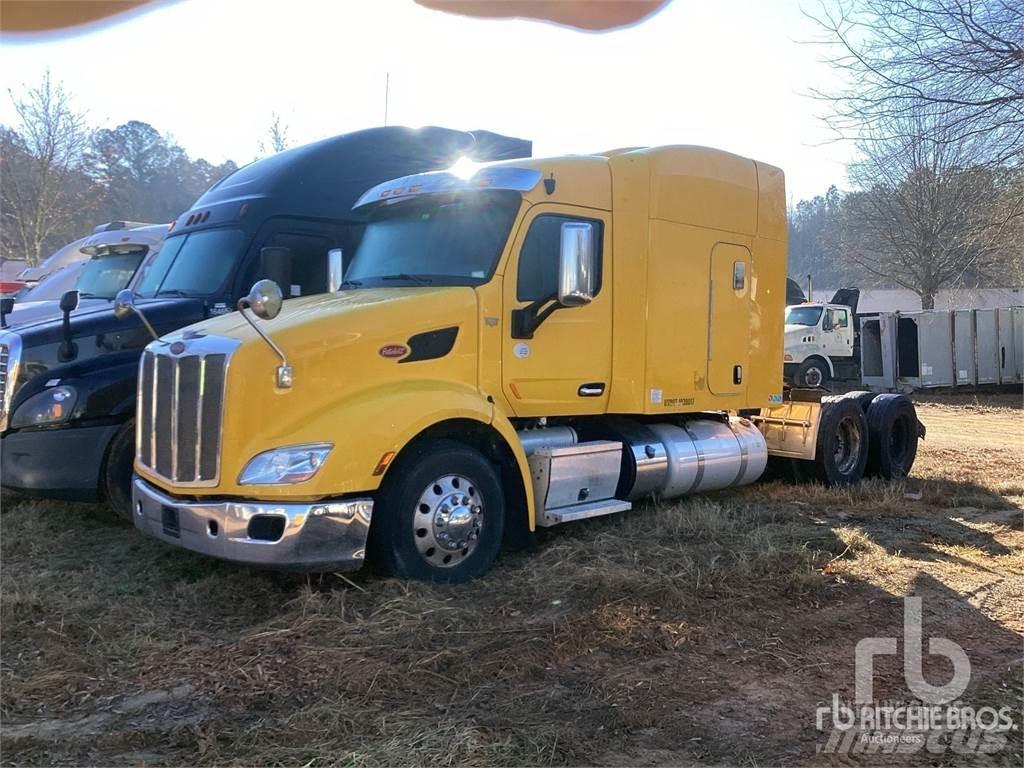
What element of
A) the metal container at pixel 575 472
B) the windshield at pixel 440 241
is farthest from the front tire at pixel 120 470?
the metal container at pixel 575 472

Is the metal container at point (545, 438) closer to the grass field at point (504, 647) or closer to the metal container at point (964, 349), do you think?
the grass field at point (504, 647)

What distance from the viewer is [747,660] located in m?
3.95

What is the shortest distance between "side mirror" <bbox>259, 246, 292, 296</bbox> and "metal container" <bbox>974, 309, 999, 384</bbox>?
19.3 m

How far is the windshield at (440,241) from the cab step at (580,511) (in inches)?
68.1

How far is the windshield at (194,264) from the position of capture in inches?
281

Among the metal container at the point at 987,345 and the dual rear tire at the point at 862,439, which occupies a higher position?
the metal container at the point at 987,345

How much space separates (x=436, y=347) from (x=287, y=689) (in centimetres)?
236

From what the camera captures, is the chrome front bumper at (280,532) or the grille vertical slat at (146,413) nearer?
the chrome front bumper at (280,532)

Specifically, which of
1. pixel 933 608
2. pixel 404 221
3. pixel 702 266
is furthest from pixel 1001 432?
pixel 404 221

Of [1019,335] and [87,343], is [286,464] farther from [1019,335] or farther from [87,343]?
[1019,335]

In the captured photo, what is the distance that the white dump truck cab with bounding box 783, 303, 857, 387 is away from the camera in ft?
66.2

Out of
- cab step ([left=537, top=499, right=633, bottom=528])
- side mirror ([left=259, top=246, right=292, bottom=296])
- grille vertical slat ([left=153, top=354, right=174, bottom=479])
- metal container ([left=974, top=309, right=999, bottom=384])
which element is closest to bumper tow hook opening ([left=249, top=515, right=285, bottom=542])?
grille vertical slat ([left=153, top=354, right=174, bottom=479])

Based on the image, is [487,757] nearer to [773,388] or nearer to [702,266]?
[702,266]
